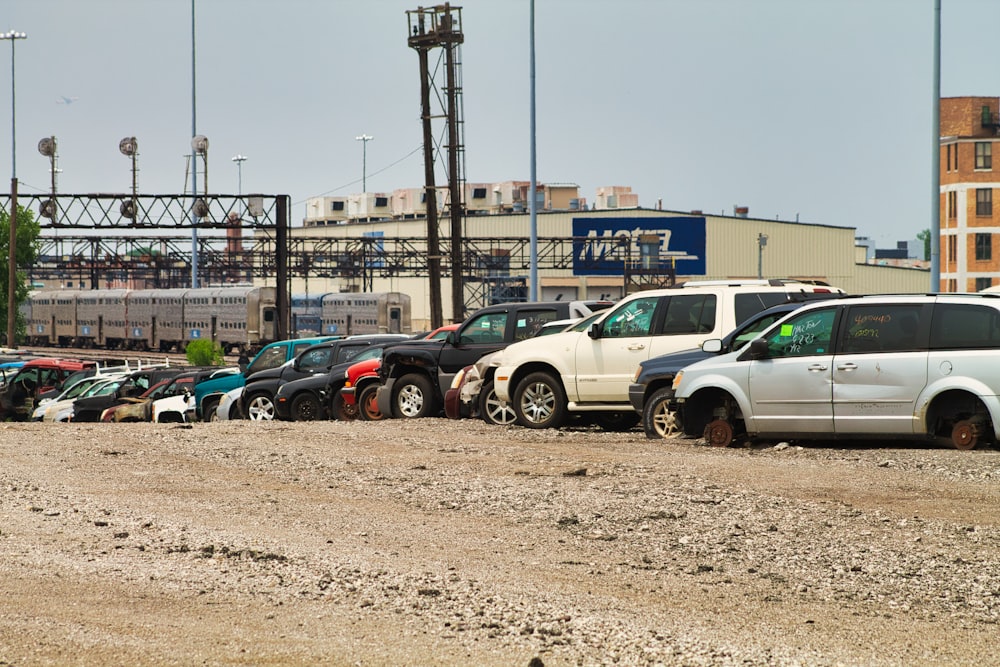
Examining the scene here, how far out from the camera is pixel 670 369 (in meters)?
16.4

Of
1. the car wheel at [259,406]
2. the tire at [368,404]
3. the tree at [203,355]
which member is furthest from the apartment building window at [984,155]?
the tire at [368,404]

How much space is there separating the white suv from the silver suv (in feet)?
6.93

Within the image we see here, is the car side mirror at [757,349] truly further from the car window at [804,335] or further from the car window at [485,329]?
the car window at [485,329]

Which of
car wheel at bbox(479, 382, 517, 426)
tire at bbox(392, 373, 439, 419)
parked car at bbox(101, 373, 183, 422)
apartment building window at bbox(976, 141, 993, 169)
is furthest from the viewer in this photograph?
apartment building window at bbox(976, 141, 993, 169)

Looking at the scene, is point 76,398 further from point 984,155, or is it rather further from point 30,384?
point 984,155

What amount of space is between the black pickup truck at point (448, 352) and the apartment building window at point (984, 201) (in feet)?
230

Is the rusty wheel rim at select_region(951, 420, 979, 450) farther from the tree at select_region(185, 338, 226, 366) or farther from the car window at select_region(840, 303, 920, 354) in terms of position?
the tree at select_region(185, 338, 226, 366)

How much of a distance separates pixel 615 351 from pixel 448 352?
13.6ft

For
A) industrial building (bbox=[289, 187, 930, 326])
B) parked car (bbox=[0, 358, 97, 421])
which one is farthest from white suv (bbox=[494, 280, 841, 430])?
industrial building (bbox=[289, 187, 930, 326])

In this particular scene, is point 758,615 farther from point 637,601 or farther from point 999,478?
point 999,478

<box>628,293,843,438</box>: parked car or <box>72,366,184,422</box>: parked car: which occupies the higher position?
<box>628,293,843,438</box>: parked car

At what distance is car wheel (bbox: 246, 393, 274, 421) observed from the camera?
1027 inches

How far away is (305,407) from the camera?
2497cm

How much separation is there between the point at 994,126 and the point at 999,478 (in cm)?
8300
